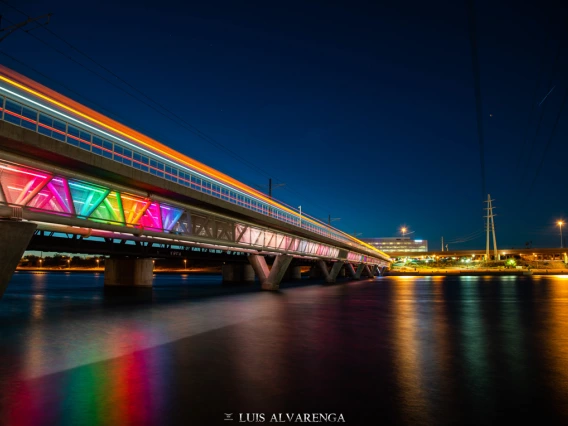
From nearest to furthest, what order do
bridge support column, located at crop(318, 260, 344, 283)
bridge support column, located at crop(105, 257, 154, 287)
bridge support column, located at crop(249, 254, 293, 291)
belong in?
bridge support column, located at crop(249, 254, 293, 291) → bridge support column, located at crop(105, 257, 154, 287) → bridge support column, located at crop(318, 260, 344, 283)

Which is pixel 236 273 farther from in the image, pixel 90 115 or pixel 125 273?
pixel 90 115

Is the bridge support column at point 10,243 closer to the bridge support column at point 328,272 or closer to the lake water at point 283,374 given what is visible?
the lake water at point 283,374

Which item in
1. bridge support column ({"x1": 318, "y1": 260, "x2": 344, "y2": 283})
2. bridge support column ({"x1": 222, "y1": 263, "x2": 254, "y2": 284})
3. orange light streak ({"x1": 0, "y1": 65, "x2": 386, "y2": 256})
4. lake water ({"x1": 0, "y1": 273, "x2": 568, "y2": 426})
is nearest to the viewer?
lake water ({"x1": 0, "y1": 273, "x2": 568, "y2": 426})

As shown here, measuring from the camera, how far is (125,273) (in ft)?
189

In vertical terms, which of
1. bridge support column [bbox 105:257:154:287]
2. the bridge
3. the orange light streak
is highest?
the orange light streak

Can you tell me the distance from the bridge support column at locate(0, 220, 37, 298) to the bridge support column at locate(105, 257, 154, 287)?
153ft

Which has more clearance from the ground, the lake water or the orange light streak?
the orange light streak

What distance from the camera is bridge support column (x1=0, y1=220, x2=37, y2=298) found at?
12492 mm

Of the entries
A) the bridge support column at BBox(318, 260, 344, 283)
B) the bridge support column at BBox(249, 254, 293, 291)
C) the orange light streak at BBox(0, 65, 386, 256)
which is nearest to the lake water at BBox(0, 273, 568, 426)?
the orange light streak at BBox(0, 65, 386, 256)

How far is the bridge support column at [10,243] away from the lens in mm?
12492

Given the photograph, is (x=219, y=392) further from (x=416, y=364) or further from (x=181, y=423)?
(x=416, y=364)

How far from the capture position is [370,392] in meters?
6.91

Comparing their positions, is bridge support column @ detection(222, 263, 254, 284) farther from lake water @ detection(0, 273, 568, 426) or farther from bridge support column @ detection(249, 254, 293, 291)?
lake water @ detection(0, 273, 568, 426)

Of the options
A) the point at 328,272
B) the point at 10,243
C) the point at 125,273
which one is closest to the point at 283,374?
the point at 10,243
